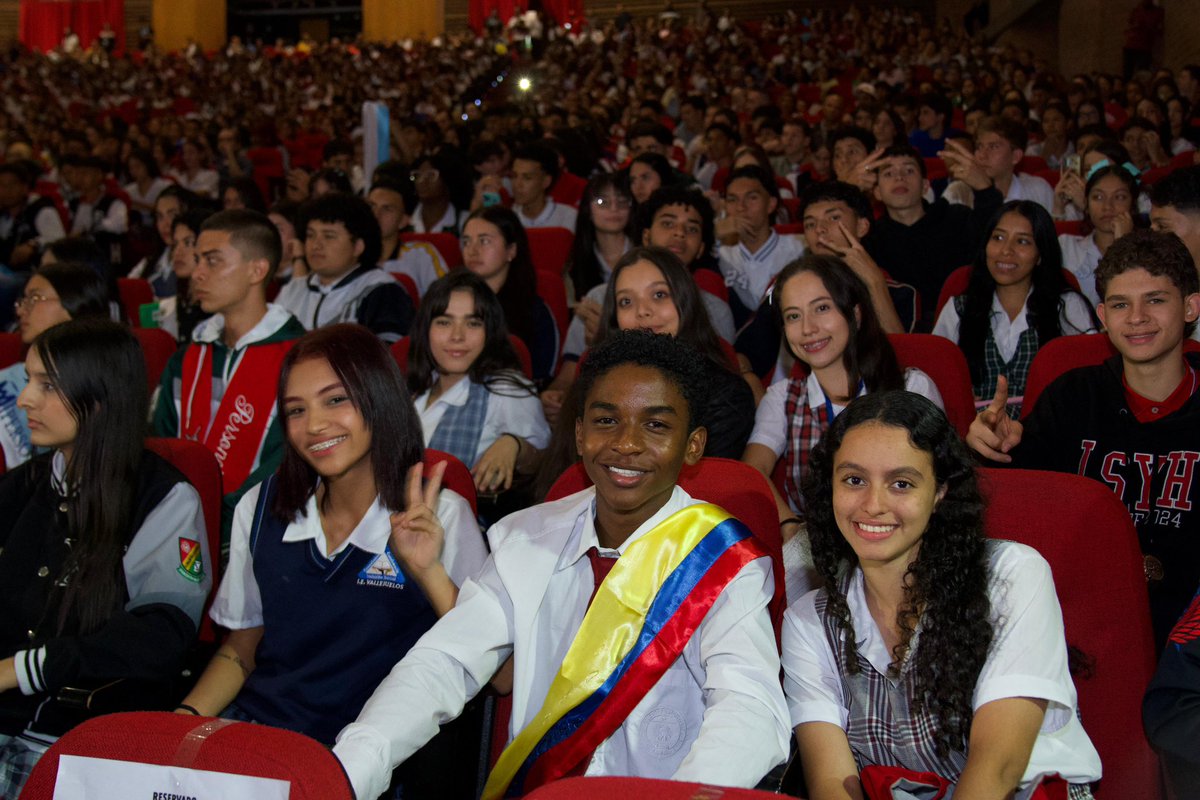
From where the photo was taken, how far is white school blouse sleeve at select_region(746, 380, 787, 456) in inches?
104

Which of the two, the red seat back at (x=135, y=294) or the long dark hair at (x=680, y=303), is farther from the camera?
the red seat back at (x=135, y=294)

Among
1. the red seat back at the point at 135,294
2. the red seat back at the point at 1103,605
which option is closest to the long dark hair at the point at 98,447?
the red seat back at the point at 1103,605

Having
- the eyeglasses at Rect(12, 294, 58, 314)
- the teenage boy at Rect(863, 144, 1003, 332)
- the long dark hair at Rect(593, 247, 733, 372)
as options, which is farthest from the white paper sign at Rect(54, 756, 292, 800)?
the teenage boy at Rect(863, 144, 1003, 332)

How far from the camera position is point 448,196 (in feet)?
19.5

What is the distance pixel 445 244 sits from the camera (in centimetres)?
506

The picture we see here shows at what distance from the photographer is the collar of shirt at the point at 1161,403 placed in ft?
7.33

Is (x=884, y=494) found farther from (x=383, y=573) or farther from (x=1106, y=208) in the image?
(x=1106, y=208)

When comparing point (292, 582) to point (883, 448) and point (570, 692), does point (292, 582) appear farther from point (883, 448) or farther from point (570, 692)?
point (883, 448)

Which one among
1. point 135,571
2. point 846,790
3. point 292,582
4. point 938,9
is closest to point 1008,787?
point 846,790

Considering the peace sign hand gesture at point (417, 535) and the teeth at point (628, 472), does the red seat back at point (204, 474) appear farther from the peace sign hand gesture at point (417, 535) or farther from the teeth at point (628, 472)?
the teeth at point (628, 472)

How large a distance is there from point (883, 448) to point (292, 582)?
99 centimetres

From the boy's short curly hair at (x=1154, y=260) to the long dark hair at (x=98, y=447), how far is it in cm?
188

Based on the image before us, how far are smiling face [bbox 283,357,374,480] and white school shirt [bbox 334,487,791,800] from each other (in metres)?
0.34

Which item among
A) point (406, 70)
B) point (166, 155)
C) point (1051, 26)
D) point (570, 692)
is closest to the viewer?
point (570, 692)
